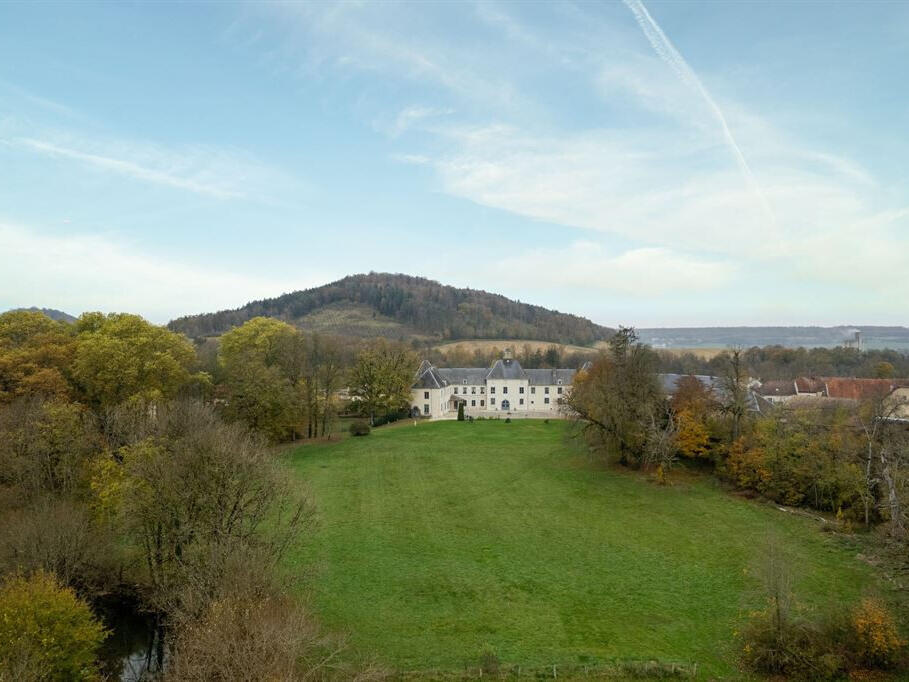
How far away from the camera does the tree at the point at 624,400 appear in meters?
36.5

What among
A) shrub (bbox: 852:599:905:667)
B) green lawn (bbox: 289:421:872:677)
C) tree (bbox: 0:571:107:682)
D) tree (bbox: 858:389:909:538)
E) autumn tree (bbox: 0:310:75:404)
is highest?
autumn tree (bbox: 0:310:75:404)

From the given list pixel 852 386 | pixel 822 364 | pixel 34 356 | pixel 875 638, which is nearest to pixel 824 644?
pixel 875 638

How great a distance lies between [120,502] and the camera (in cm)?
1855

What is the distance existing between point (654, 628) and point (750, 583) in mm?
5517

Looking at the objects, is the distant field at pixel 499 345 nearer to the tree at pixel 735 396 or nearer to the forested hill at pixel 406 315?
the forested hill at pixel 406 315

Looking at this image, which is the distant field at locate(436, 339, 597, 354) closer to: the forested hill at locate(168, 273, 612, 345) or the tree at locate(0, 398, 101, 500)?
the forested hill at locate(168, 273, 612, 345)

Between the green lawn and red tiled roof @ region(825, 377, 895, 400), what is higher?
red tiled roof @ region(825, 377, 895, 400)

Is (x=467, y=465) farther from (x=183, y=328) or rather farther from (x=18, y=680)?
(x=183, y=328)

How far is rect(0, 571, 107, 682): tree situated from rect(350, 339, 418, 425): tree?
43.1 m

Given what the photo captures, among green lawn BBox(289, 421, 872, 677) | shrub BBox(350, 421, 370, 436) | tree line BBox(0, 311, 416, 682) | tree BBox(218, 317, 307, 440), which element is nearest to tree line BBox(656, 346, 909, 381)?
shrub BBox(350, 421, 370, 436)

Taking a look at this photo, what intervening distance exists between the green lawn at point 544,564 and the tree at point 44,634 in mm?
7098

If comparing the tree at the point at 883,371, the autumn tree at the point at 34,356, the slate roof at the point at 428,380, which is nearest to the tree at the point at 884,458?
the autumn tree at the point at 34,356

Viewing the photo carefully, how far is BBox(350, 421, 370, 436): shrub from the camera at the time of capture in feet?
169

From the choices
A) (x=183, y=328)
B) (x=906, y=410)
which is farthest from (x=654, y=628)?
(x=183, y=328)
